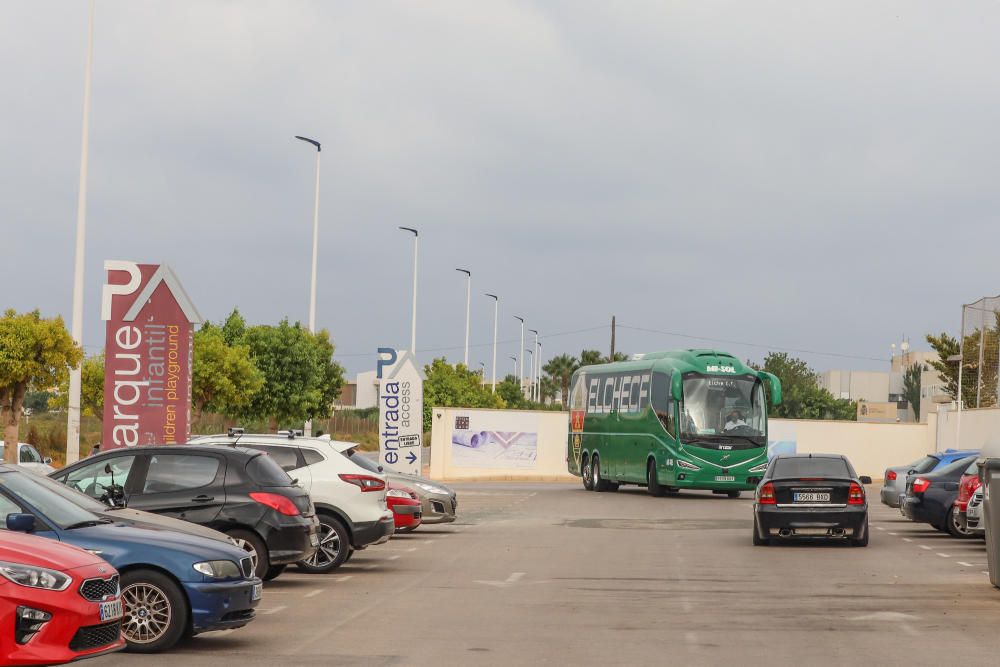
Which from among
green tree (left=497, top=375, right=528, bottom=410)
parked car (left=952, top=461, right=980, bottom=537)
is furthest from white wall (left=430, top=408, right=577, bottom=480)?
green tree (left=497, top=375, right=528, bottom=410)

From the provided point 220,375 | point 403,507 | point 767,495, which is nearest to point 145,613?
point 403,507

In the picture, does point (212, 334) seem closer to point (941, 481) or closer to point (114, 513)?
point (941, 481)

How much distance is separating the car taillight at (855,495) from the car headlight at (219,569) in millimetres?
13320

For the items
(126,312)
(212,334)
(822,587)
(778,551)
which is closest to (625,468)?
(212,334)

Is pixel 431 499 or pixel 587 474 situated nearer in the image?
pixel 431 499

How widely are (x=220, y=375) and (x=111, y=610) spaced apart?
3796 centimetres

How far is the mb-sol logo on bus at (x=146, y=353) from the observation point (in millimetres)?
22516

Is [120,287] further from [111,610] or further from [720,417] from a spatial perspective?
[720,417]

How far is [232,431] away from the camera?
17531 mm

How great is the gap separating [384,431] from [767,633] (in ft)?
72.2

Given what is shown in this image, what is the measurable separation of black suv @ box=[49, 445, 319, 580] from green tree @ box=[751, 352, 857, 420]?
109 meters

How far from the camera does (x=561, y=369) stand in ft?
465

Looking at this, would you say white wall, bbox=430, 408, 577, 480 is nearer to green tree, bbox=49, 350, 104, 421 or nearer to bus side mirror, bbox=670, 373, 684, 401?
green tree, bbox=49, 350, 104, 421

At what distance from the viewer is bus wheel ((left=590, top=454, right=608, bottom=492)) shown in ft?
150
